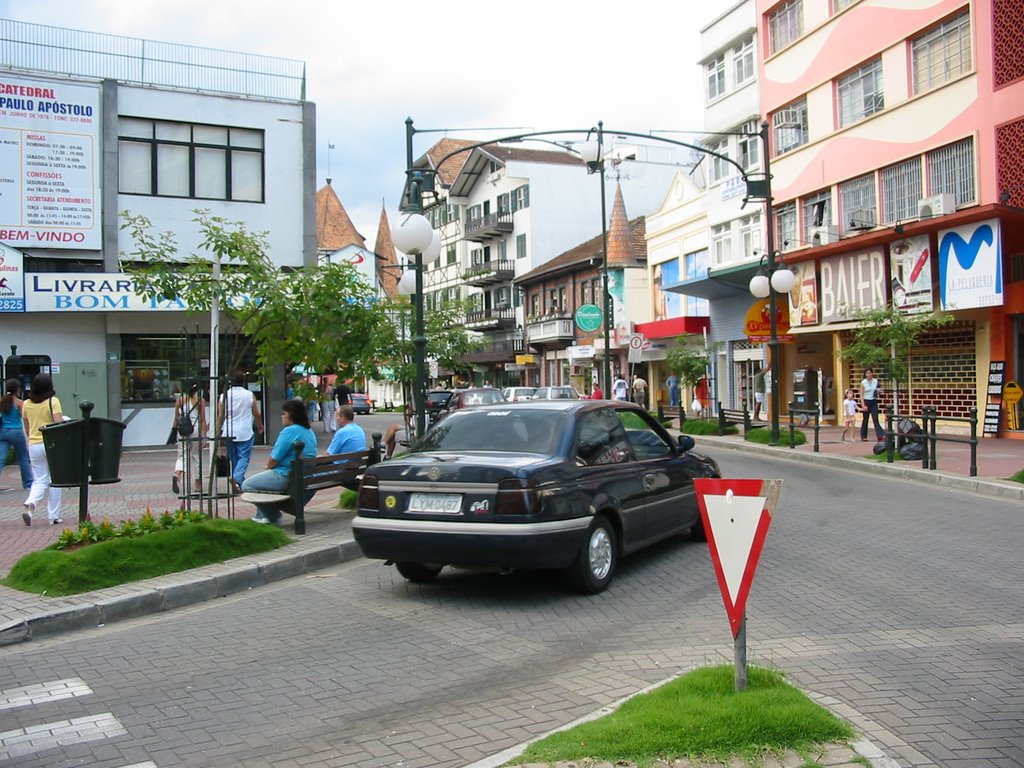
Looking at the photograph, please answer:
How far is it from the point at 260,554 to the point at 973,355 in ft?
66.5

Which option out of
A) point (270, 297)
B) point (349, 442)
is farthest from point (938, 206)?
point (270, 297)

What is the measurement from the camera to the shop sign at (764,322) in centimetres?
Result: 2688

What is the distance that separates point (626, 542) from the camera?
798 centimetres

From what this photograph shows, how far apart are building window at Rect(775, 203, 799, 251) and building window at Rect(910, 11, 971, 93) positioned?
6391 millimetres

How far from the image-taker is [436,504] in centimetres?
725

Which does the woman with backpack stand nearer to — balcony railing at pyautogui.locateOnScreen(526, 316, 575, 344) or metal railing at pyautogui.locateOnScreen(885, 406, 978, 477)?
metal railing at pyautogui.locateOnScreen(885, 406, 978, 477)

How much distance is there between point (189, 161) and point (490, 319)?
122 ft

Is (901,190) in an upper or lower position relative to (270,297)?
upper

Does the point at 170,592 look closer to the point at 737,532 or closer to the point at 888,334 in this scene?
the point at 737,532

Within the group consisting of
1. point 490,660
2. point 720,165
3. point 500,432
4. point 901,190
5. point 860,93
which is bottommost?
point 490,660

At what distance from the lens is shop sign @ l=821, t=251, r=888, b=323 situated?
2547 centimetres

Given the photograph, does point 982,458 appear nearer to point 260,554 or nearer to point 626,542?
point 626,542

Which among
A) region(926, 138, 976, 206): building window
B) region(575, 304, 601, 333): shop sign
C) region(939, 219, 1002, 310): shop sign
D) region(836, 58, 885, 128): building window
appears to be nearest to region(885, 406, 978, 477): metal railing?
region(939, 219, 1002, 310): shop sign

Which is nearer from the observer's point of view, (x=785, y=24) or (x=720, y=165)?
(x=785, y=24)
